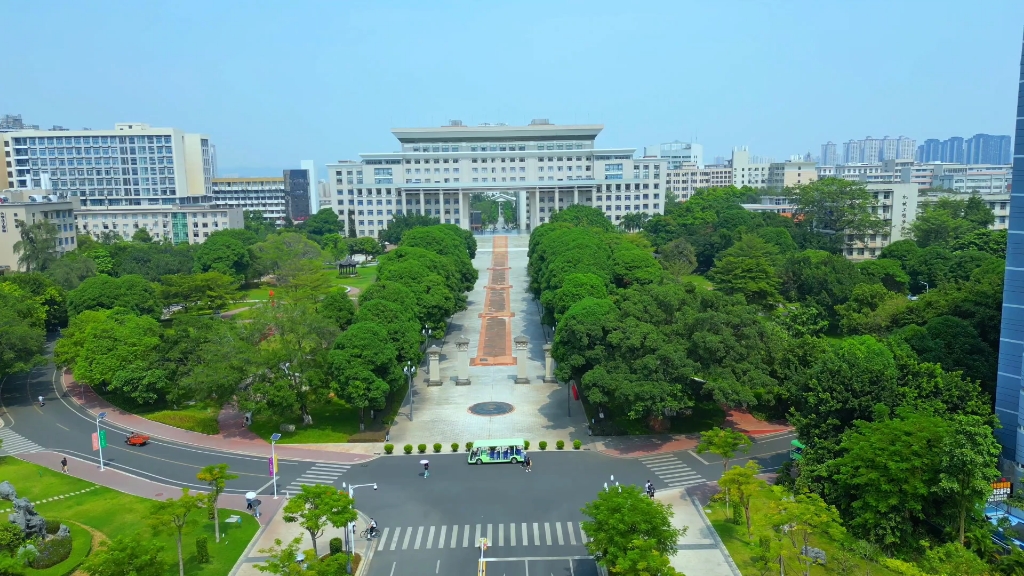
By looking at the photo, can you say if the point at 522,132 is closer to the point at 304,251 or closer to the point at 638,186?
the point at 638,186

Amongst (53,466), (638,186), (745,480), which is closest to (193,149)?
(638,186)

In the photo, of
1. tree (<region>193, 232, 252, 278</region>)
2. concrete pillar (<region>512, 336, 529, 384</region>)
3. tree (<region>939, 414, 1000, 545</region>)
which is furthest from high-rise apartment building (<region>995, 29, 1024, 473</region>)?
tree (<region>193, 232, 252, 278</region>)

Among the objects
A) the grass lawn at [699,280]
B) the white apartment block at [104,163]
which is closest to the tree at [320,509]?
the grass lawn at [699,280]

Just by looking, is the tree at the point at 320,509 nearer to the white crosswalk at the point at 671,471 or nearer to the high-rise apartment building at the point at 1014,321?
the white crosswalk at the point at 671,471

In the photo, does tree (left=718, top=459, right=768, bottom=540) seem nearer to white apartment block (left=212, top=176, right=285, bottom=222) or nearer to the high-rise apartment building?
the high-rise apartment building

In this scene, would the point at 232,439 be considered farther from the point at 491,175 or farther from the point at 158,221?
the point at 491,175

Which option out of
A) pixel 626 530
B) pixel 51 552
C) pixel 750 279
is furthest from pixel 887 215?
pixel 51 552
